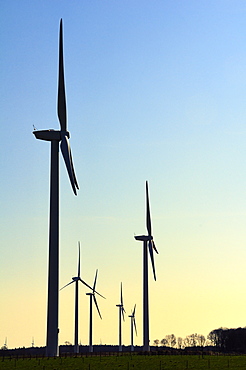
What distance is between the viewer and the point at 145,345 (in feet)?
486

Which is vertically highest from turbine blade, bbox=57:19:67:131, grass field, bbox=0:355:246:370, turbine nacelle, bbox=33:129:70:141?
turbine blade, bbox=57:19:67:131

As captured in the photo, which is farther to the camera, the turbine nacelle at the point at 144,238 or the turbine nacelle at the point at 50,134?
the turbine nacelle at the point at 144,238

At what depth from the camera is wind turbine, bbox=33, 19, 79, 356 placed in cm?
9919

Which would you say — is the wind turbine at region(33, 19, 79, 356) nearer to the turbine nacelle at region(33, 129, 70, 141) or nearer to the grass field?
the turbine nacelle at region(33, 129, 70, 141)

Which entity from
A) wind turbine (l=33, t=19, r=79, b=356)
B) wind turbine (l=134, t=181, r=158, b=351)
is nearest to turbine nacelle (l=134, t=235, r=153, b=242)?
wind turbine (l=134, t=181, r=158, b=351)

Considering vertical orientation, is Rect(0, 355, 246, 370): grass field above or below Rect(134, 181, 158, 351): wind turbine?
below

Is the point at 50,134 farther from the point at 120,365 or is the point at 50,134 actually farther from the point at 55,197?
the point at 120,365

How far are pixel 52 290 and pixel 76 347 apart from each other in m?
70.4

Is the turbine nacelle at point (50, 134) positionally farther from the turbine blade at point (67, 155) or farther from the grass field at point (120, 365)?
the grass field at point (120, 365)

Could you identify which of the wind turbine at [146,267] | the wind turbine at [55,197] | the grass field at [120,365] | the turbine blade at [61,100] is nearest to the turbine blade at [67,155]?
the wind turbine at [55,197]

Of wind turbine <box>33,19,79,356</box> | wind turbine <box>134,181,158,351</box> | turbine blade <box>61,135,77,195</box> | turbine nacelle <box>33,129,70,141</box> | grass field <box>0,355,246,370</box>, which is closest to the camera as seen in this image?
grass field <box>0,355,246,370</box>

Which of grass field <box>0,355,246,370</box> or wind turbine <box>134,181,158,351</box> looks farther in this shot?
wind turbine <box>134,181,158,351</box>

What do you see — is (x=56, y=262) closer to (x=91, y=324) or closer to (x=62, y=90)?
(x=62, y=90)

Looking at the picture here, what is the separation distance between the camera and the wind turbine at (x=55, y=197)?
99.2 m
